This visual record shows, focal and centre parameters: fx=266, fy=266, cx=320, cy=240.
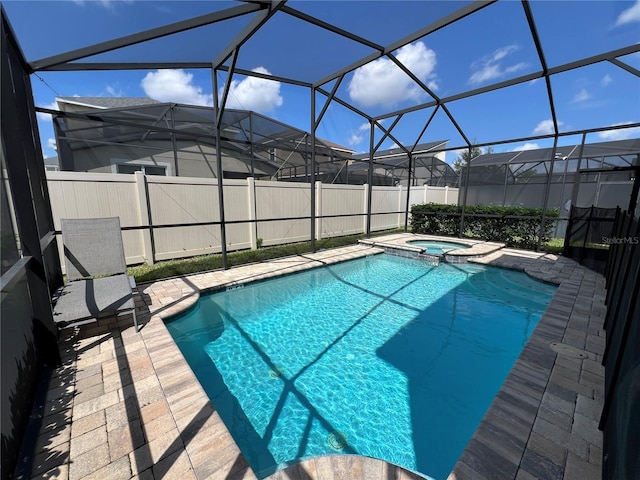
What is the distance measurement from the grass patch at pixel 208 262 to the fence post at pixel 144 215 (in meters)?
0.28

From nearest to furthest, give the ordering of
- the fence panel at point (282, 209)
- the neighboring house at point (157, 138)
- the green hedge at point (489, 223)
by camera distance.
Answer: the neighboring house at point (157, 138) < the fence panel at point (282, 209) < the green hedge at point (489, 223)

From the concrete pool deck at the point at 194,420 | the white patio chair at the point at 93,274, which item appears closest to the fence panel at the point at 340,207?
the white patio chair at the point at 93,274

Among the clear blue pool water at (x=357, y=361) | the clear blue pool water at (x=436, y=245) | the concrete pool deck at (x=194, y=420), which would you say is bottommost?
the clear blue pool water at (x=357, y=361)

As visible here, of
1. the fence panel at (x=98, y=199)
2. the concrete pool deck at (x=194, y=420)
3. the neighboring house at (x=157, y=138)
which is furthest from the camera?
the neighboring house at (x=157, y=138)

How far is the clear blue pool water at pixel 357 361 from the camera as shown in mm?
2432

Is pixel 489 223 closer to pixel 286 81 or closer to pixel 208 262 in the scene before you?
pixel 286 81

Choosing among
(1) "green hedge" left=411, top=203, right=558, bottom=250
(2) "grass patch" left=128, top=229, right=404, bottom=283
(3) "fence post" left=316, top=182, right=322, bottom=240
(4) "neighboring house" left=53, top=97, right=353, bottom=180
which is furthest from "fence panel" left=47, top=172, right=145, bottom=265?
(1) "green hedge" left=411, top=203, right=558, bottom=250

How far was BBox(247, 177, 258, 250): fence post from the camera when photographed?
799cm

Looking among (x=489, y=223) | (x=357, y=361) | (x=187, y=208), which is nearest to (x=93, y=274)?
(x=187, y=208)

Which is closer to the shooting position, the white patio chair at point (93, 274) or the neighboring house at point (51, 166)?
the white patio chair at point (93, 274)

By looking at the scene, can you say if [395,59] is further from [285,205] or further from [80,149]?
[80,149]

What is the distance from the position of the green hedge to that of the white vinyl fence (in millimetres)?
3829

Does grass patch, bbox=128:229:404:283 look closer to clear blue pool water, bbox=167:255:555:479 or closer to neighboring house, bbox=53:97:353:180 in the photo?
clear blue pool water, bbox=167:255:555:479

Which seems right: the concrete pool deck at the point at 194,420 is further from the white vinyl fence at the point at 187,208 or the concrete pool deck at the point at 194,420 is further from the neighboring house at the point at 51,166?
the neighboring house at the point at 51,166
